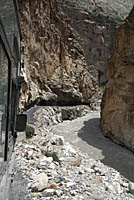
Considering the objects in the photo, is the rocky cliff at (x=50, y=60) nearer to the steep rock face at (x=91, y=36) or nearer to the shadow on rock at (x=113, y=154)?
the shadow on rock at (x=113, y=154)

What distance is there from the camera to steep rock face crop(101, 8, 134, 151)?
13.0 metres

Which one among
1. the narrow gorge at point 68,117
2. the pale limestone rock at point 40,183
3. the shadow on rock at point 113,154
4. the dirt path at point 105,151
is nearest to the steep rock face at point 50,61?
the narrow gorge at point 68,117

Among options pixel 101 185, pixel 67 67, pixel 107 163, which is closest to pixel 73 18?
pixel 67 67

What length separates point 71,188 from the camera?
4629 mm

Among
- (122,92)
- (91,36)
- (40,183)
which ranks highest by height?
(91,36)

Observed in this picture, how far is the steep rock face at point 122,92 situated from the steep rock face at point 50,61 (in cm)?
782

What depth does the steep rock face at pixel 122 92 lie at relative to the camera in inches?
510

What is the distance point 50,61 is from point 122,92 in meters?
11.0

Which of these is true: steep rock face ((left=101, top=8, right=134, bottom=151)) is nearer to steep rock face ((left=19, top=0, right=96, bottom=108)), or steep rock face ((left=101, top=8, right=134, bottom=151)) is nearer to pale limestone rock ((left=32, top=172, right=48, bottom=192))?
steep rock face ((left=19, top=0, right=96, bottom=108))

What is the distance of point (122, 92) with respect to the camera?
46.6 feet

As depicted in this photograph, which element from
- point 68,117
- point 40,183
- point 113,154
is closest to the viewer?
point 40,183

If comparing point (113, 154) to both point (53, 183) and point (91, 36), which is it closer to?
point (53, 183)

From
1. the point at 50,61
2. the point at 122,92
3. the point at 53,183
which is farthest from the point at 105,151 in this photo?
the point at 50,61

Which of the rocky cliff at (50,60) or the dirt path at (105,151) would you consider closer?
the dirt path at (105,151)
